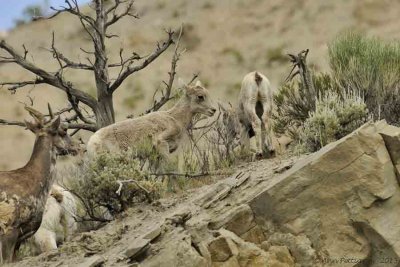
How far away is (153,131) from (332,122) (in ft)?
9.33

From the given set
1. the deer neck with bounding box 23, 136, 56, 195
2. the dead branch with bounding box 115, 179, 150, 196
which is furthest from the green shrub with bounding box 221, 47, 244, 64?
the dead branch with bounding box 115, 179, 150, 196

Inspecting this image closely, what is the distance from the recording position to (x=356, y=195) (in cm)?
1008

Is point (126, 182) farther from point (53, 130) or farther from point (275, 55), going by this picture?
point (275, 55)

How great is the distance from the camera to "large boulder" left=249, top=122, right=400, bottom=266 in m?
9.92

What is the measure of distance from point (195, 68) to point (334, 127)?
4924cm

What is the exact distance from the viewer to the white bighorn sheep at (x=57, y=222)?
42.3 feet

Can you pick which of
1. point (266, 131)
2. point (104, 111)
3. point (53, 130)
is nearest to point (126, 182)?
point (53, 130)

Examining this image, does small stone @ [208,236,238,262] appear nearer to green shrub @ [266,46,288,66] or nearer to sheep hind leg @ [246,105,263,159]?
sheep hind leg @ [246,105,263,159]

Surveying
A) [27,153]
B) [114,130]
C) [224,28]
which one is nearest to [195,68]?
[224,28]

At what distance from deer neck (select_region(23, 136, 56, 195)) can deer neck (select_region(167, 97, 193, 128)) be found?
10.4 ft

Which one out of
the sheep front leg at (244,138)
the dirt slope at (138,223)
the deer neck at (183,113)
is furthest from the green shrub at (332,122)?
the deer neck at (183,113)

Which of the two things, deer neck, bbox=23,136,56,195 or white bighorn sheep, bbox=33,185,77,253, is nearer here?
deer neck, bbox=23,136,56,195

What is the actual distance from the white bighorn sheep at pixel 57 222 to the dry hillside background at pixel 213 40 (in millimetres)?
37960

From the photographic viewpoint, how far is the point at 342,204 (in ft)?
33.0
